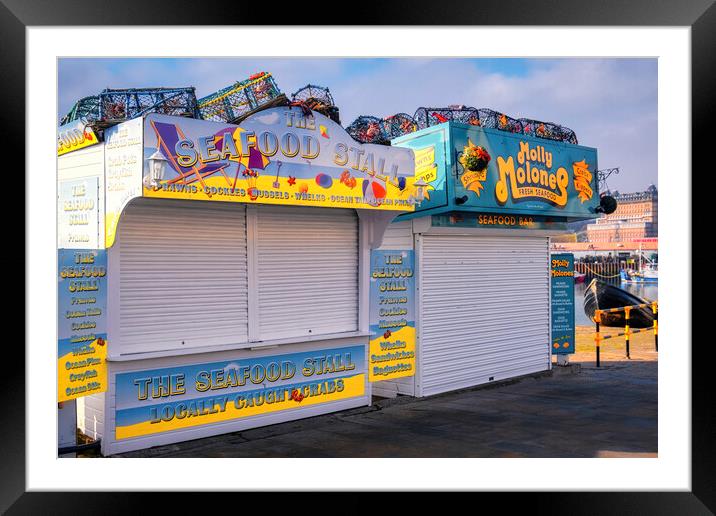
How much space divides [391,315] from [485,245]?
9.09ft

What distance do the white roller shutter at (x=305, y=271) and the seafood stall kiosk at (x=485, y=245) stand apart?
788 millimetres

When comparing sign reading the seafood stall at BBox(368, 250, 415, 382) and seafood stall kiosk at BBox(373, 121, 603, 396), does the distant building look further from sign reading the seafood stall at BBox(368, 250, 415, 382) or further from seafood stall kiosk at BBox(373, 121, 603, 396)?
sign reading the seafood stall at BBox(368, 250, 415, 382)

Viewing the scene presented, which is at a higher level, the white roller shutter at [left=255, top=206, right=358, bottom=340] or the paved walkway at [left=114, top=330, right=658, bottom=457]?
the white roller shutter at [left=255, top=206, right=358, bottom=340]

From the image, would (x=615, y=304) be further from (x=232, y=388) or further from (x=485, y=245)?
(x=232, y=388)

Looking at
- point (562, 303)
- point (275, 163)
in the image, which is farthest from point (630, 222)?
point (275, 163)

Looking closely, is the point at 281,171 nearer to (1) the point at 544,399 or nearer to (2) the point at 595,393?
(1) the point at 544,399

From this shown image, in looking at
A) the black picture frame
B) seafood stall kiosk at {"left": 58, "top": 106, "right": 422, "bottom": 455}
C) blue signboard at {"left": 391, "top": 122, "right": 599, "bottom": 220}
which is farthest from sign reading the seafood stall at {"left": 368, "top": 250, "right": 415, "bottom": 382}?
the black picture frame

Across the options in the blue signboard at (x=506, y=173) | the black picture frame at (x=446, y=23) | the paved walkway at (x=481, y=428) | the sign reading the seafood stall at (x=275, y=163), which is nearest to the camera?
the black picture frame at (x=446, y=23)

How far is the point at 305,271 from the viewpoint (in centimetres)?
995

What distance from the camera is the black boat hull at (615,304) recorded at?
70.6ft

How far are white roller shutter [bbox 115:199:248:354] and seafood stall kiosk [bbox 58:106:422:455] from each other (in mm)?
17

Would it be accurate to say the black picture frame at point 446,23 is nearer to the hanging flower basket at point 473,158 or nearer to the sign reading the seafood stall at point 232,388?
the sign reading the seafood stall at point 232,388

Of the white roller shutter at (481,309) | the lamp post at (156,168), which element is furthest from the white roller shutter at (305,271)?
the lamp post at (156,168)

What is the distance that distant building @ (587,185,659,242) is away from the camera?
68.1 meters
